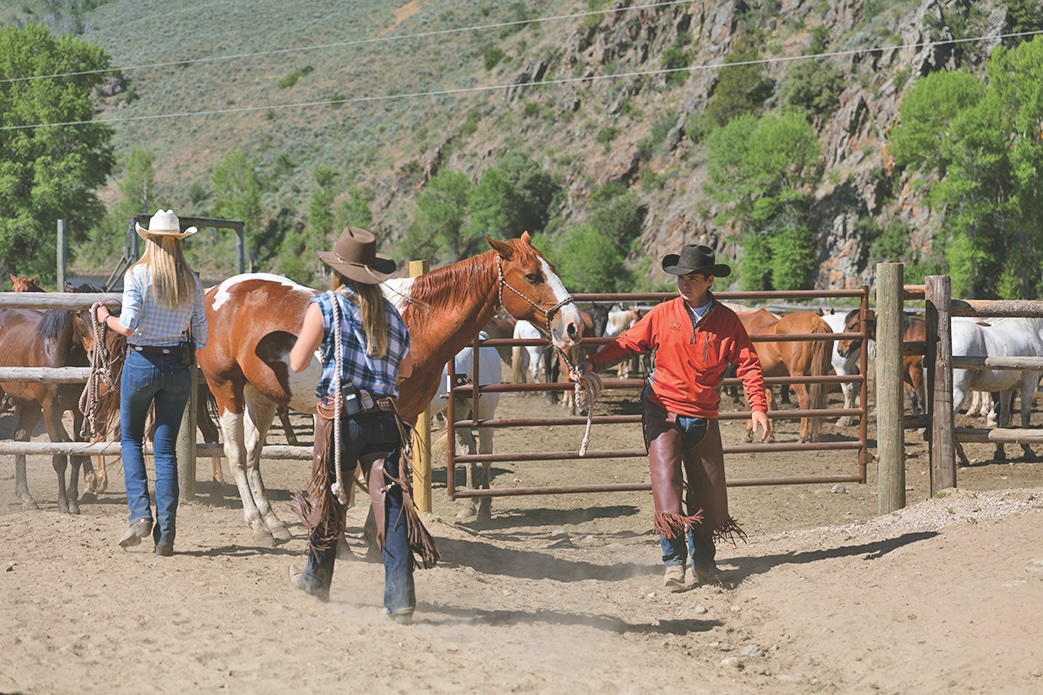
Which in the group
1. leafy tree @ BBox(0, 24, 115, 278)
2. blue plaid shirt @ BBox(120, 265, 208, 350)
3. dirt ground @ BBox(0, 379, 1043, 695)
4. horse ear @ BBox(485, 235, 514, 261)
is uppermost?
leafy tree @ BBox(0, 24, 115, 278)

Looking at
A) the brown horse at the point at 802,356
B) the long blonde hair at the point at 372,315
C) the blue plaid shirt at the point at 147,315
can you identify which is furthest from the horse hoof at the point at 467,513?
the brown horse at the point at 802,356

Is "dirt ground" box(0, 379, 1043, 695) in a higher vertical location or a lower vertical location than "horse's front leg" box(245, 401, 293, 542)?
lower

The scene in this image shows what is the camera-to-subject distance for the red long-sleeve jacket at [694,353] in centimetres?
627

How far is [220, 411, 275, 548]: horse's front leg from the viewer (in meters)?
7.05

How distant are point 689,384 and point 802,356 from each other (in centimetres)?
912

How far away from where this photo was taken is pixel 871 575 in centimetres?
627

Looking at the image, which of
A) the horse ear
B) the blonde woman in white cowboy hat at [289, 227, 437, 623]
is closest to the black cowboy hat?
the horse ear

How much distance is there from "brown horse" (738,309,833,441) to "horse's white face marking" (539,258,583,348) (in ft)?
25.5

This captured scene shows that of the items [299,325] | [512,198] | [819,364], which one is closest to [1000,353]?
[819,364]

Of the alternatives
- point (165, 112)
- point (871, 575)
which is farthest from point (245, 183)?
point (871, 575)

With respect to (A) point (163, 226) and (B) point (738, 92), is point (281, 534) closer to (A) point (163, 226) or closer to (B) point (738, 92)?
(A) point (163, 226)

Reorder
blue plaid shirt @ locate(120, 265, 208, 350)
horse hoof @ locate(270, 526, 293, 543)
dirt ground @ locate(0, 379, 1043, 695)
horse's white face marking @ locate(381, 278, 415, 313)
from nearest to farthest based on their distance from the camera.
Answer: dirt ground @ locate(0, 379, 1043, 695), blue plaid shirt @ locate(120, 265, 208, 350), horse's white face marking @ locate(381, 278, 415, 313), horse hoof @ locate(270, 526, 293, 543)

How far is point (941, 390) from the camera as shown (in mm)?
8148

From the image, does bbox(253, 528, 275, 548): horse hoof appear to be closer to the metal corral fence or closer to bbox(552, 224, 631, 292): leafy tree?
the metal corral fence
